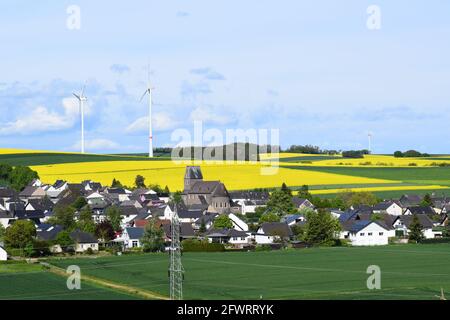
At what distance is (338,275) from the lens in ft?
150

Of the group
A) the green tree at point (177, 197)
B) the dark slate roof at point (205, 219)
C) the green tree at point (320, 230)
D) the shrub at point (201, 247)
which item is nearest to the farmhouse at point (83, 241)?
the shrub at point (201, 247)

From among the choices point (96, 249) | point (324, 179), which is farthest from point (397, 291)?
point (324, 179)

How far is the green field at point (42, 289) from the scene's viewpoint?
37000 millimetres

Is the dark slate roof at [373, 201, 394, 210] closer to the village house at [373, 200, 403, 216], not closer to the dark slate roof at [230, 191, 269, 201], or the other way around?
the village house at [373, 200, 403, 216]

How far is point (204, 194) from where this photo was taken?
359 ft

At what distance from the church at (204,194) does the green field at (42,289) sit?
55.0 metres

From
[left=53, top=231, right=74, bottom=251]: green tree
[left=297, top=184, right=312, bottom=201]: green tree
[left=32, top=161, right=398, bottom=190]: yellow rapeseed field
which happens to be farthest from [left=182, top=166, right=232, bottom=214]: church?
[left=53, top=231, right=74, bottom=251]: green tree

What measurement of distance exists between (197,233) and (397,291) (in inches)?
1757

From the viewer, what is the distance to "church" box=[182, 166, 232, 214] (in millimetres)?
105875

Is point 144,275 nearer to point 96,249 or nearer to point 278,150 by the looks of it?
point 96,249

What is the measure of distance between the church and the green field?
55027 millimetres

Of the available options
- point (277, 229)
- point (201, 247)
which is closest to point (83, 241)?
point (201, 247)

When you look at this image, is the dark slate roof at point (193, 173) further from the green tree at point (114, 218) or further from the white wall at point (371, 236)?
the white wall at point (371, 236)

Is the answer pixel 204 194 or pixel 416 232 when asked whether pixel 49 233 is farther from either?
pixel 204 194
